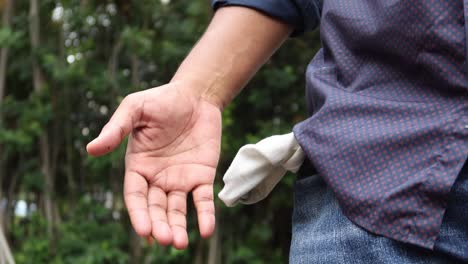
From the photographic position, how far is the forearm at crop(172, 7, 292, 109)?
3.51 feet

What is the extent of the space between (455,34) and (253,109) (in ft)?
8.44

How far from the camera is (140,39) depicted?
10.4 feet

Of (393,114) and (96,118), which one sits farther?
(96,118)

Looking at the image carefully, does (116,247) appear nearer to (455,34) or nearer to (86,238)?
(86,238)

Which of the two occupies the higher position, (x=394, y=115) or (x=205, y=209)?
(x=394, y=115)

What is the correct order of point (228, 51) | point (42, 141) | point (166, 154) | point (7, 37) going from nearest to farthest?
point (166, 154) → point (228, 51) → point (7, 37) → point (42, 141)

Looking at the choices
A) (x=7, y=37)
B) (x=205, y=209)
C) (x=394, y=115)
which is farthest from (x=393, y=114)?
(x=7, y=37)

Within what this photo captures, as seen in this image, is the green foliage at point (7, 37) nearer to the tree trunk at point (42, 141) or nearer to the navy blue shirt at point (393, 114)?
Answer: the tree trunk at point (42, 141)

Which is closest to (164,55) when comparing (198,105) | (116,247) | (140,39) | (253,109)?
(140,39)

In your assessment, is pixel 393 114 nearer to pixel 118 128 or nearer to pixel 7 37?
pixel 118 128

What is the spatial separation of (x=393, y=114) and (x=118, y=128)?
37 cm

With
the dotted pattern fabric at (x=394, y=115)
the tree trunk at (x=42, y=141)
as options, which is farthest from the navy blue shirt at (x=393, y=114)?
the tree trunk at (x=42, y=141)

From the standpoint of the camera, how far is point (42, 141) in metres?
3.53

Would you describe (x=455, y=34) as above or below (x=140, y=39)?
above
